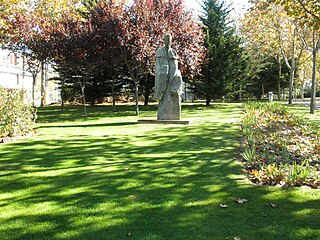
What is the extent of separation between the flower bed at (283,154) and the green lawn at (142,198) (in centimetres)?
26

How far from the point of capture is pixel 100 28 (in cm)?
1744

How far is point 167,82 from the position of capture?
41.6 ft

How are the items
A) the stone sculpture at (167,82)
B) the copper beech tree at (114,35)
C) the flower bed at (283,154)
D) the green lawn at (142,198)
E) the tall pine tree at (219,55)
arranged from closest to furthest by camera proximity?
1. the green lawn at (142,198)
2. the flower bed at (283,154)
3. the stone sculpture at (167,82)
4. the copper beech tree at (114,35)
5. the tall pine tree at (219,55)

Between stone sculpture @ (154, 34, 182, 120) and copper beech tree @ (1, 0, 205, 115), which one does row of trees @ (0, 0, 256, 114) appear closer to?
copper beech tree @ (1, 0, 205, 115)

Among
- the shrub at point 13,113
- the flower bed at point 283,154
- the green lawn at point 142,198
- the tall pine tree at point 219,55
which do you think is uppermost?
the tall pine tree at point 219,55

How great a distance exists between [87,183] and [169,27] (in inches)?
577

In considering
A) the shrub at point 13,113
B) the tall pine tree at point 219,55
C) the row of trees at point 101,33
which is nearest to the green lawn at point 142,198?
the shrub at point 13,113

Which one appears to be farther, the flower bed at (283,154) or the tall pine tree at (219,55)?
the tall pine tree at (219,55)

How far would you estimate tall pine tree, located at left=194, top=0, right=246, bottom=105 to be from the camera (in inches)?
955

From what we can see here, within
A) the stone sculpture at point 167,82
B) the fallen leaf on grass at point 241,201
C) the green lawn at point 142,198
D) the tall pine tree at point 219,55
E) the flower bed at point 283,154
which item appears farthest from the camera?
the tall pine tree at point 219,55

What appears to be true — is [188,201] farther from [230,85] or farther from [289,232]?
[230,85]

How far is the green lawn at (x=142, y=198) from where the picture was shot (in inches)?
129

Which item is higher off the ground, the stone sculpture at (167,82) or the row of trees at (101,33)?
the row of trees at (101,33)

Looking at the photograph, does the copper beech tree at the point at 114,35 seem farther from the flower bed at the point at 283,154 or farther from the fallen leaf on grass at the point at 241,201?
the fallen leaf on grass at the point at 241,201
